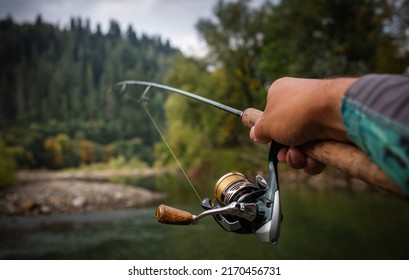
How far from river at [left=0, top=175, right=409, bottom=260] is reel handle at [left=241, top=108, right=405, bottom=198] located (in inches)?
199

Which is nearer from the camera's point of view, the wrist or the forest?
the wrist

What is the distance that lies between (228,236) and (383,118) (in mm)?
6612

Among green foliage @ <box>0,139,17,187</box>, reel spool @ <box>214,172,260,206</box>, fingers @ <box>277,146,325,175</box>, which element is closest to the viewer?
fingers @ <box>277,146,325,175</box>

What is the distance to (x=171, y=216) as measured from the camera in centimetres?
91

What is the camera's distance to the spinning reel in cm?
87

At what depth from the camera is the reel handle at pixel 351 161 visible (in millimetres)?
586

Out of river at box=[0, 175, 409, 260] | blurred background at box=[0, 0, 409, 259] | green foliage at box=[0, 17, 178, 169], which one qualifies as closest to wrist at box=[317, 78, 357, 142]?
blurred background at box=[0, 0, 409, 259]

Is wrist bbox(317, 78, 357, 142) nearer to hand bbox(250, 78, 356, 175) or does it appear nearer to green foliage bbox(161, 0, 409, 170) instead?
hand bbox(250, 78, 356, 175)

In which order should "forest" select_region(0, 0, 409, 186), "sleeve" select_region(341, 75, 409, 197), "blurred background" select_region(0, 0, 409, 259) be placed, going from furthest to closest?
"forest" select_region(0, 0, 409, 186) → "blurred background" select_region(0, 0, 409, 259) → "sleeve" select_region(341, 75, 409, 197)

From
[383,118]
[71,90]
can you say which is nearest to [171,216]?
[383,118]

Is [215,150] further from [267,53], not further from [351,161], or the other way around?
[351,161]

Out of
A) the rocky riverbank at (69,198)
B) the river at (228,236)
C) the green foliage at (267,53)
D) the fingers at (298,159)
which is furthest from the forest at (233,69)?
the river at (228,236)
